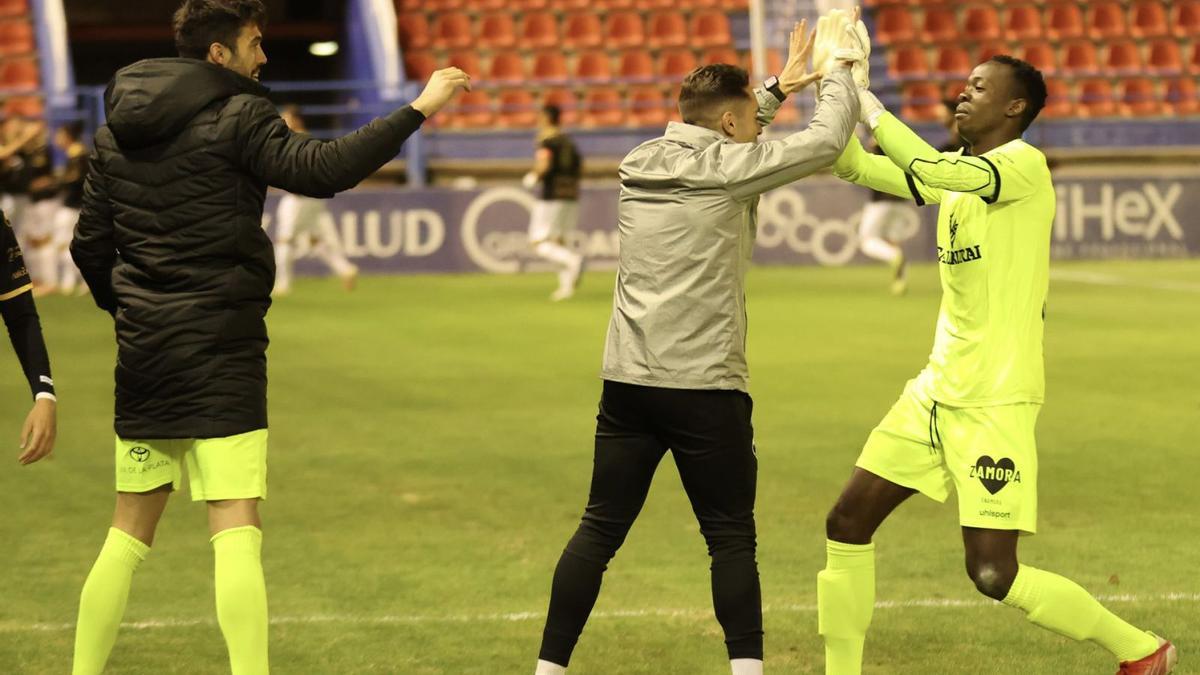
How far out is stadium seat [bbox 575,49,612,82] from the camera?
96.9 ft

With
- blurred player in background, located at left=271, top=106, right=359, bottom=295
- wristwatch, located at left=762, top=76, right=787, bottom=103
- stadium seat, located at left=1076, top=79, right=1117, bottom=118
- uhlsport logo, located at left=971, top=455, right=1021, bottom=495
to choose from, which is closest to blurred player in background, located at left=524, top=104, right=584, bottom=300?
blurred player in background, located at left=271, top=106, right=359, bottom=295

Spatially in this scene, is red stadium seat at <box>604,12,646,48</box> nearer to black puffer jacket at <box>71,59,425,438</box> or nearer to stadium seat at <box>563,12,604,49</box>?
stadium seat at <box>563,12,604,49</box>

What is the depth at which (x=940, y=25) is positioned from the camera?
30766mm

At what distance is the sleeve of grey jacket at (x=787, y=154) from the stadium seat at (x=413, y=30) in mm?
24623

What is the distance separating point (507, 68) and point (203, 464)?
2500 cm

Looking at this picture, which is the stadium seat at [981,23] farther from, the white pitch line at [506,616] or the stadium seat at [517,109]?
the white pitch line at [506,616]

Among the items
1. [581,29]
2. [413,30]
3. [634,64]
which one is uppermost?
[413,30]

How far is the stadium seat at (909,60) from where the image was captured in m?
30.0

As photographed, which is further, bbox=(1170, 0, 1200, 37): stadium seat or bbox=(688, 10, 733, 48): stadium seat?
bbox=(1170, 0, 1200, 37): stadium seat

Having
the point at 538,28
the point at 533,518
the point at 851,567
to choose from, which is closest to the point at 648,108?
the point at 538,28

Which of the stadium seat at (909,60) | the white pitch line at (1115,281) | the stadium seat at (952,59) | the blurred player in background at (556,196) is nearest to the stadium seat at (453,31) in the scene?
the stadium seat at (909,60)

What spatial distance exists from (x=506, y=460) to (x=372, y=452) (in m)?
0.87

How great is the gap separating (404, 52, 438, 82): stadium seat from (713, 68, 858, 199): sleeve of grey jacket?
2433cm

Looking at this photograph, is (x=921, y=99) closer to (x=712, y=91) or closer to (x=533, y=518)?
(x=533, y=518)
